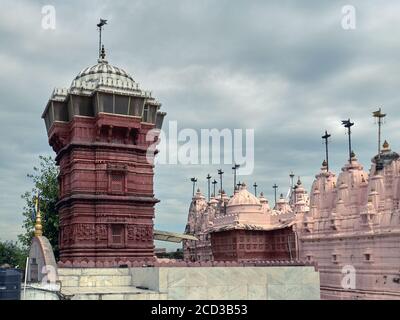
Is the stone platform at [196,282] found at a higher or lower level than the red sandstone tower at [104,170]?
lower

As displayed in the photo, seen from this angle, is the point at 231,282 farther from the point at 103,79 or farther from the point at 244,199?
the point at 244,199

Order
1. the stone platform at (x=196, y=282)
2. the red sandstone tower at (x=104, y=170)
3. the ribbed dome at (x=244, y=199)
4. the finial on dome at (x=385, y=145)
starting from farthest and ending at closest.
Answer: the ribbed dome at (x=244, y=199)
the finial on dome at (x=385, y=145)
the red sandstone tower at (x=104, y=170)
the stone platform at (x=196, y=282)

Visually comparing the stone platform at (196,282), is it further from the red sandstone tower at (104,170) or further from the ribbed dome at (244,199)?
the ribbed dome at (244,199)

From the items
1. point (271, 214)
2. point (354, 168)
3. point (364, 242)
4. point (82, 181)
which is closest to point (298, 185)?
point (271, 214)

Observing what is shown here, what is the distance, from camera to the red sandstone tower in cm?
3094

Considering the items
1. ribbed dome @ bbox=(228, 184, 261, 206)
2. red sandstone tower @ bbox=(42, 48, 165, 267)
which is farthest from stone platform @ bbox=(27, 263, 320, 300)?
ribbed dome @ bbox=(228, 184, 261, 206)

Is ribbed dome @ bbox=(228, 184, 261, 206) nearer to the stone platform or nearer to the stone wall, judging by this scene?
the stone wall

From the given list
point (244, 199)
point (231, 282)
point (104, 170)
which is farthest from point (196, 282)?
point (244, 199)

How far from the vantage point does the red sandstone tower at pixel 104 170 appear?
30.9 meters

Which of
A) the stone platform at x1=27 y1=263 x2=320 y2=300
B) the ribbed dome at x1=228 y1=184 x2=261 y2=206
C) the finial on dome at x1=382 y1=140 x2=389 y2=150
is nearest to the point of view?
the stone platform at x1=27 y1=263 x2=320 y2=300

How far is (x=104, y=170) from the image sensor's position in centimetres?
3189

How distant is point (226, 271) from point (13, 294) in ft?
Result: 31.9

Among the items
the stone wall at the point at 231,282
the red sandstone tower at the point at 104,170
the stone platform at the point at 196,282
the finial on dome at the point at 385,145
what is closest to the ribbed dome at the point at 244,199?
the finial on dome at the point at 385,145
